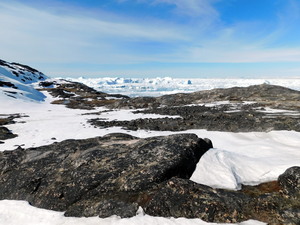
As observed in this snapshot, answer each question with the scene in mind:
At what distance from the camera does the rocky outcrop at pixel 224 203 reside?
24.0 feet

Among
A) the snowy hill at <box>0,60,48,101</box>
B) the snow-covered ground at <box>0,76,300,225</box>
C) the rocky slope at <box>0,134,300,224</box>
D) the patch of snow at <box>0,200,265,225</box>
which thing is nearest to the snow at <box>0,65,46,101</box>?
the snowy hill at <box>0,60,48,101</box>

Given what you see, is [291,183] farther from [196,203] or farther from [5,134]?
[5,134]

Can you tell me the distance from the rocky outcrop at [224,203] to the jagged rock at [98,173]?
39.2 inches

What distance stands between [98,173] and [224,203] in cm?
636

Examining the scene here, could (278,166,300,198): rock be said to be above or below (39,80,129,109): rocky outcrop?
above

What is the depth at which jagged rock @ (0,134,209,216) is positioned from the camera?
9.20m

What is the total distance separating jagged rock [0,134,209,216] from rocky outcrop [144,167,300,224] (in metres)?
1.00

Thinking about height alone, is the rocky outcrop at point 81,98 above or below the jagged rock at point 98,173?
below

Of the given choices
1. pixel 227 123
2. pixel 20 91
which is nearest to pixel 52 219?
pixel 227 123

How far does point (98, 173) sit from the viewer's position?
35.2 feet

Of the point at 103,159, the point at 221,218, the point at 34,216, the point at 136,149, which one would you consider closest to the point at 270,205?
the point at 221,218

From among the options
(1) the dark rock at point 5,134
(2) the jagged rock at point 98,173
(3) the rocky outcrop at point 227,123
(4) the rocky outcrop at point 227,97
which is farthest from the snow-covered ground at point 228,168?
(4) the rocky outcrop at point 227,97

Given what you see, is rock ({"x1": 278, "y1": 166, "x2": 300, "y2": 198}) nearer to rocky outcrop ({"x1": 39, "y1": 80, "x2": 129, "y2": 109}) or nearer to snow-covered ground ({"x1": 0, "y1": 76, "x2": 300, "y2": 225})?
snow-covered ground ({"x1": 0, "y1": 76, "x2": 300, "y2": 225})

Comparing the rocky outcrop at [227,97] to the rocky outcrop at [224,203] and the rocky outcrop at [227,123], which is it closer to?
the rocky outcrop at [227,123]
